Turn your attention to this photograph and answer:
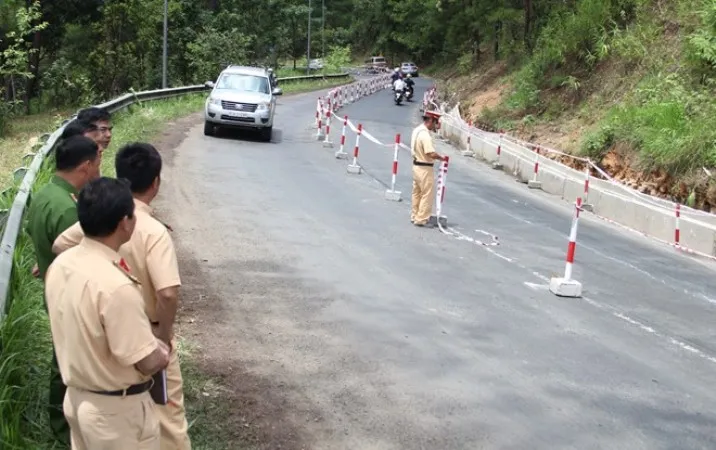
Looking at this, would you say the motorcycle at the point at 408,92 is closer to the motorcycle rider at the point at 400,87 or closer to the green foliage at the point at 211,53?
the motorcycle rider at the point at 400,87

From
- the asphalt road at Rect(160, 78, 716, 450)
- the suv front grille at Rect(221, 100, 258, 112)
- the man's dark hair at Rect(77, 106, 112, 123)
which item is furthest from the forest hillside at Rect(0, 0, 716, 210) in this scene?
the man's dark hair at Rect(77, 106, 112, 123)

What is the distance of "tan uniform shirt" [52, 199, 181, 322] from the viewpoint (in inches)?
156

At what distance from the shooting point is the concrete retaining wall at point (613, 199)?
44.6ft

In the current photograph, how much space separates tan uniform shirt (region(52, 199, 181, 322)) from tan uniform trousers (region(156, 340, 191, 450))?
1.26ft

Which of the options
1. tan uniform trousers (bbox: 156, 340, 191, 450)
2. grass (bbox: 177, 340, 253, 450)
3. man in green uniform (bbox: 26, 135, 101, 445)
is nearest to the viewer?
tan uniform trousers (bbox: 156, 340, 191, 450)

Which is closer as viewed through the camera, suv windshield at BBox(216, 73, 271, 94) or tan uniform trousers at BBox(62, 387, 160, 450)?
tan uniform trousers at BBox(62, 387, 160, 450)

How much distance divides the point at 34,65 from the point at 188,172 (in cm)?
3162

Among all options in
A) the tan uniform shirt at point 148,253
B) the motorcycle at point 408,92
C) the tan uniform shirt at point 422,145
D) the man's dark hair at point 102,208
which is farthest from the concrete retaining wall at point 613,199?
the motorcycle at point 408,92

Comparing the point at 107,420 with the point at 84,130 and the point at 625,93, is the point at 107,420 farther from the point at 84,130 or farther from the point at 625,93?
the point at 625,93

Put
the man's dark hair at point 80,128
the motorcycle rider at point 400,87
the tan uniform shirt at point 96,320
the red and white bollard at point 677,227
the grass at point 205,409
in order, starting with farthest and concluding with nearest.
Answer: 1. the motorcycle rider at point 400,87
2. the red and white bollard at point 677,227
3. the man's dark hair at point 80,128
4. the grass at point 205,409
5. the tan uniform shirt at point 96,320

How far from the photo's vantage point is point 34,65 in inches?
1702

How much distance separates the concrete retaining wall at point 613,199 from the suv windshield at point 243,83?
690 centimetres

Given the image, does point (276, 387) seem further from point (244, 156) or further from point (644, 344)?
point (244, 156)

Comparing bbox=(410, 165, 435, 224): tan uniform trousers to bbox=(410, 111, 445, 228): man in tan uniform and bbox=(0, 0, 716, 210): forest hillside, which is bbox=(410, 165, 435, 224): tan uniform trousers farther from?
bbox=(0, 0, 716, 210): forest hillside
